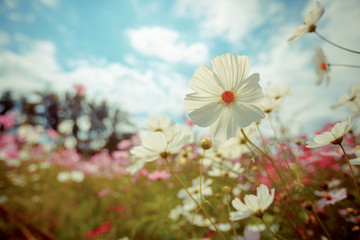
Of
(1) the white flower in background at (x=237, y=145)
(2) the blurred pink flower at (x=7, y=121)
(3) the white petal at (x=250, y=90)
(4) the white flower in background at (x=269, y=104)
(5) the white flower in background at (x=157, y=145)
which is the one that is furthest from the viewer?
(2) the blurred pink flower at (x=7, y=121)

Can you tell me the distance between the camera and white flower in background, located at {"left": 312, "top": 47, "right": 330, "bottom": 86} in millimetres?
694

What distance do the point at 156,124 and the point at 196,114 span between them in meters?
0.38

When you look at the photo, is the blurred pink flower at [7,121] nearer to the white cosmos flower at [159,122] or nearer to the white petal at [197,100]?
the white cosmos flower at [159,122]

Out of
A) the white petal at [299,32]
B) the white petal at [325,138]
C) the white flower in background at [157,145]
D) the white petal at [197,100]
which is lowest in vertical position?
the white petal at [325,138]

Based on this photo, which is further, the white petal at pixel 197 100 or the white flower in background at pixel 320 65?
the white flower in background at pixel 320 65

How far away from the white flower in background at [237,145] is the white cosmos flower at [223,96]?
30cm

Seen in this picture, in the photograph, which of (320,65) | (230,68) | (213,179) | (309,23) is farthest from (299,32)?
(213,179)

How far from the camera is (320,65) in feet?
2.34

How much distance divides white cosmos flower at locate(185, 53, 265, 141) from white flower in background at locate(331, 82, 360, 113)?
1.41 feet

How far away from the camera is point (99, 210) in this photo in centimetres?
238

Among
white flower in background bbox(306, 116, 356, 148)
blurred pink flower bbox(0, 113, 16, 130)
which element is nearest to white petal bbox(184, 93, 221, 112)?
white flower in background bbox(306, 116, 356, 148)

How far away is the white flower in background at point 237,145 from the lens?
783 millimetres

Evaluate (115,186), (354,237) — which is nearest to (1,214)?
(115,186)

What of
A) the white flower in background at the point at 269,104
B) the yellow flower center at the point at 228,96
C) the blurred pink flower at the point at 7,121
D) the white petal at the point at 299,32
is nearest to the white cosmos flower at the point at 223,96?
the yellow flower center at the point at 228,96
